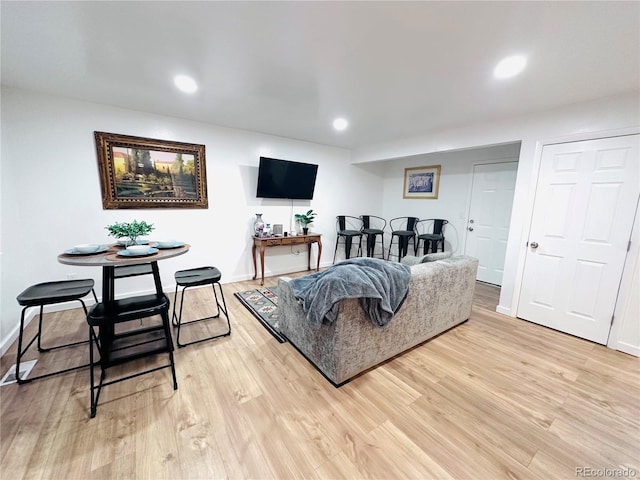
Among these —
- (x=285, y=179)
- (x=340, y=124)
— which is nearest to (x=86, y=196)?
(x=285, y=179)

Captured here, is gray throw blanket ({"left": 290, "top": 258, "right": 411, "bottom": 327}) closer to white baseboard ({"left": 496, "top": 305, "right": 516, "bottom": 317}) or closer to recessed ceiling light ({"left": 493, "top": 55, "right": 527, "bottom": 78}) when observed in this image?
recessed ceiling light ({"left": 493, "top": 55, "right": 527, "bottom": 78})

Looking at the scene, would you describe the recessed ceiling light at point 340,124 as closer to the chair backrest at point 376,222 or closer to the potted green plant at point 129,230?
the chair backrest at point 376,222

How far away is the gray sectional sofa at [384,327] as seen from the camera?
1737 millimetres

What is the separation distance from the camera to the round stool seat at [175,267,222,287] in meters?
2.21

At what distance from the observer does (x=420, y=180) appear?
16.4 feet

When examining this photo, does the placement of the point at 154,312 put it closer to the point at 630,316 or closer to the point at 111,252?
the point at 111,252

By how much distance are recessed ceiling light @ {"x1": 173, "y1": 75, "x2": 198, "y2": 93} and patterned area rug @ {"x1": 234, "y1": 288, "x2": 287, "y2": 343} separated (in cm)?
236

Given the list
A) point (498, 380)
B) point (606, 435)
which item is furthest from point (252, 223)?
point (606, 435)

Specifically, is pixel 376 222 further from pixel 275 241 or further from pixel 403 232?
pixel 275 241

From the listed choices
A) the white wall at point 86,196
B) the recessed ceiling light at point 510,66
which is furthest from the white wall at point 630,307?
the white wall at point 86,196

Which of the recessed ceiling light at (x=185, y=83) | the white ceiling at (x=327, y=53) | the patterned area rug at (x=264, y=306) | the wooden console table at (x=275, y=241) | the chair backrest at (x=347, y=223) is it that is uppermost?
the recessed ceiling light at (x=185, y=83)

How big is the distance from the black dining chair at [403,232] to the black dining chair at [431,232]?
0.14 metres

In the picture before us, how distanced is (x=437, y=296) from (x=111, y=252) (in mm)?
2743

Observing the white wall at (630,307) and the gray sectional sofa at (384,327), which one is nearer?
the gray sectional sofa at (384,327)
